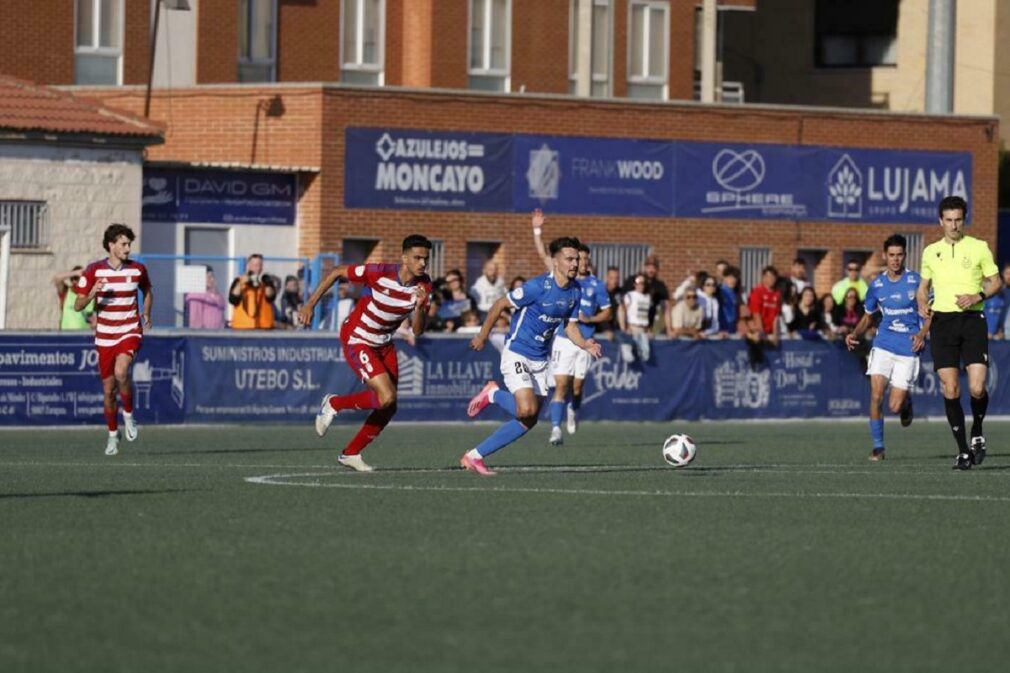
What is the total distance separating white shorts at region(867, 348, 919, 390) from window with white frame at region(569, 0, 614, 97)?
26811mm

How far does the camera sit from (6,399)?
25.9m

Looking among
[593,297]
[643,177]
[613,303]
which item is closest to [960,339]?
[593,297]

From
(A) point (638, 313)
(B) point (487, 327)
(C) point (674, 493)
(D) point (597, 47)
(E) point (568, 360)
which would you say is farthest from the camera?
(D) point (597, 47)

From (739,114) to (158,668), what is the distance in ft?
116

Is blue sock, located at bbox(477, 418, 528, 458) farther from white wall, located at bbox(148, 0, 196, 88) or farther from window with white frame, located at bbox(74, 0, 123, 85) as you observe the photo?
window with white frame, located at bbox(74, 0, 123, 85)

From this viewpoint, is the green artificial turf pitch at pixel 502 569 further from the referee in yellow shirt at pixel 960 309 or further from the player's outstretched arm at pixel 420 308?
the player's outstretched arm at pixel 420 308

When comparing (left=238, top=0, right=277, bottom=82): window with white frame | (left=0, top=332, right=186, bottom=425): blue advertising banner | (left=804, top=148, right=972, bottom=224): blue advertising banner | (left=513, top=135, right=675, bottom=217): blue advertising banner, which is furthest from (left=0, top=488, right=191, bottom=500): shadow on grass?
(left=238, top=0, right=277, bottom=82): window with white frame

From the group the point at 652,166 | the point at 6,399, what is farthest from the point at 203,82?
the point at 6,399

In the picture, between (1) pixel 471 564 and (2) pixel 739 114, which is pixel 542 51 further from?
(1) pixel 471 564

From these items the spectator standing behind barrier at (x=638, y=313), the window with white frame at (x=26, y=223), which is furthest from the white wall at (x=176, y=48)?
the spectator standing behind barrier at (x=638, y=313)

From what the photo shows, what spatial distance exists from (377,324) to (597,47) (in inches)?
1230

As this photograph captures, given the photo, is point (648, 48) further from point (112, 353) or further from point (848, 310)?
point (112, 353)

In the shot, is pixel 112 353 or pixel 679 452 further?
pixel 112 353

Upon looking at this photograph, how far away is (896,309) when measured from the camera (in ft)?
66.6
